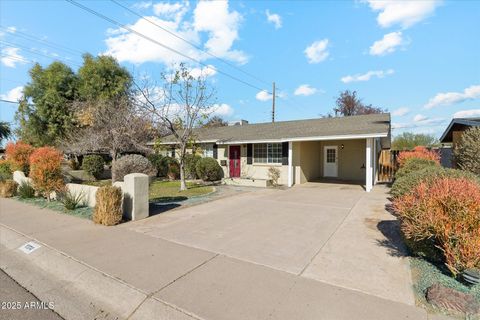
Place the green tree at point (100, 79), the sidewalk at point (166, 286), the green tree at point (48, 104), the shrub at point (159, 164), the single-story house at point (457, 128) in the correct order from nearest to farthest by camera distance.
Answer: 1. the sidewalk at point (166, 286)
2. the single-story house at point (457, 128)
3. the shrub at point (159, 164)
4. the green tree at point (48, 104)
5. the green tree at point (100, 79)

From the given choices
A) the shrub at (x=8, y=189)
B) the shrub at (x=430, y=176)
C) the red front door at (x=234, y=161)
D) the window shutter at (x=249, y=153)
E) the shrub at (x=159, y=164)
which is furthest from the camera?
the shrub at (x=159, y=164)

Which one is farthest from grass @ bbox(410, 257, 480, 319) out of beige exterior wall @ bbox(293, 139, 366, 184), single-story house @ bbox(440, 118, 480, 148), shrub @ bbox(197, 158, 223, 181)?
shrub @ bbox(197, 158, 223, 181)

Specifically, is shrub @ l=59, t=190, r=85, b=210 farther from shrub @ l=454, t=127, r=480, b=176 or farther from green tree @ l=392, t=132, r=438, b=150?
green tree @ l=392, t=132, r=438, b=150

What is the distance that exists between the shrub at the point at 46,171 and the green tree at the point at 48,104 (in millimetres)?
13261

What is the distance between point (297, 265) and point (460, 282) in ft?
6.95

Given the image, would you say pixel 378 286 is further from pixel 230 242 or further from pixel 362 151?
pixel 362 151

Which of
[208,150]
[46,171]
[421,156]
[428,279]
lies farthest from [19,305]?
[208,150]

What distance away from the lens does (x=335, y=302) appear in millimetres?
3156

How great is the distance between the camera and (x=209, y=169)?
1598cm

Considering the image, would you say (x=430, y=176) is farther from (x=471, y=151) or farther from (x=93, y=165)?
(x=93, y=165)

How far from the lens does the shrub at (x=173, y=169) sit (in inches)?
712

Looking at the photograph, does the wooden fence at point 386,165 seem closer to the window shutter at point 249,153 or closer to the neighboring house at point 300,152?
the neighboring house at point 300,152

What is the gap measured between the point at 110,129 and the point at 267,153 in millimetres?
8991

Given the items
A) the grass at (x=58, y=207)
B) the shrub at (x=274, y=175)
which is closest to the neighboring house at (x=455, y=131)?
the shrub at (x=274, y=175)
